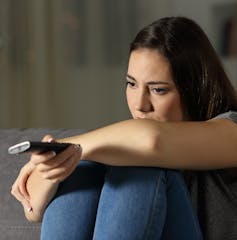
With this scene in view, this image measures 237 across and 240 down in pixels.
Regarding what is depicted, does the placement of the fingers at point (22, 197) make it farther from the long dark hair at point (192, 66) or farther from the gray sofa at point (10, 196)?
the long dark hair at point (192, 66)

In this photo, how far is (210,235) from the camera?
1.24m

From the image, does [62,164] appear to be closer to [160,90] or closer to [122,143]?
[122,143]

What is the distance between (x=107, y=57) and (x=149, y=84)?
1691mm

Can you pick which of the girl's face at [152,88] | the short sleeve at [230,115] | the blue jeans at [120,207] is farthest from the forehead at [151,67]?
the blue jeans at [120,207]

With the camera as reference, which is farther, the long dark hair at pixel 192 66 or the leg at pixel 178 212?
the long dark hair at pixel 192 66

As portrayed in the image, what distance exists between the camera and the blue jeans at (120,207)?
106 centimetres

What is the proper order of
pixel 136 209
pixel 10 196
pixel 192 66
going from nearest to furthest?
pixel 136 209 → pixel 192 66 → pixel 10 196

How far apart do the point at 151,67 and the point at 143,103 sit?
0.28 feet

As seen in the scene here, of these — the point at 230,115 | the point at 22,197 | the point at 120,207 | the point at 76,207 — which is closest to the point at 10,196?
the point at 22,197

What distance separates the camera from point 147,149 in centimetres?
110

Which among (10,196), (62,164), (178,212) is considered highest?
(62,164)

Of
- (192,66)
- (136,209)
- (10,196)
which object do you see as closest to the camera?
(136,209)

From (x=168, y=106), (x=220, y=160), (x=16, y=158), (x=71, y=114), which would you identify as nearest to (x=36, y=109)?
(x=71, y=114)

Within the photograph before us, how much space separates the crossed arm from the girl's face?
0.17 meters
